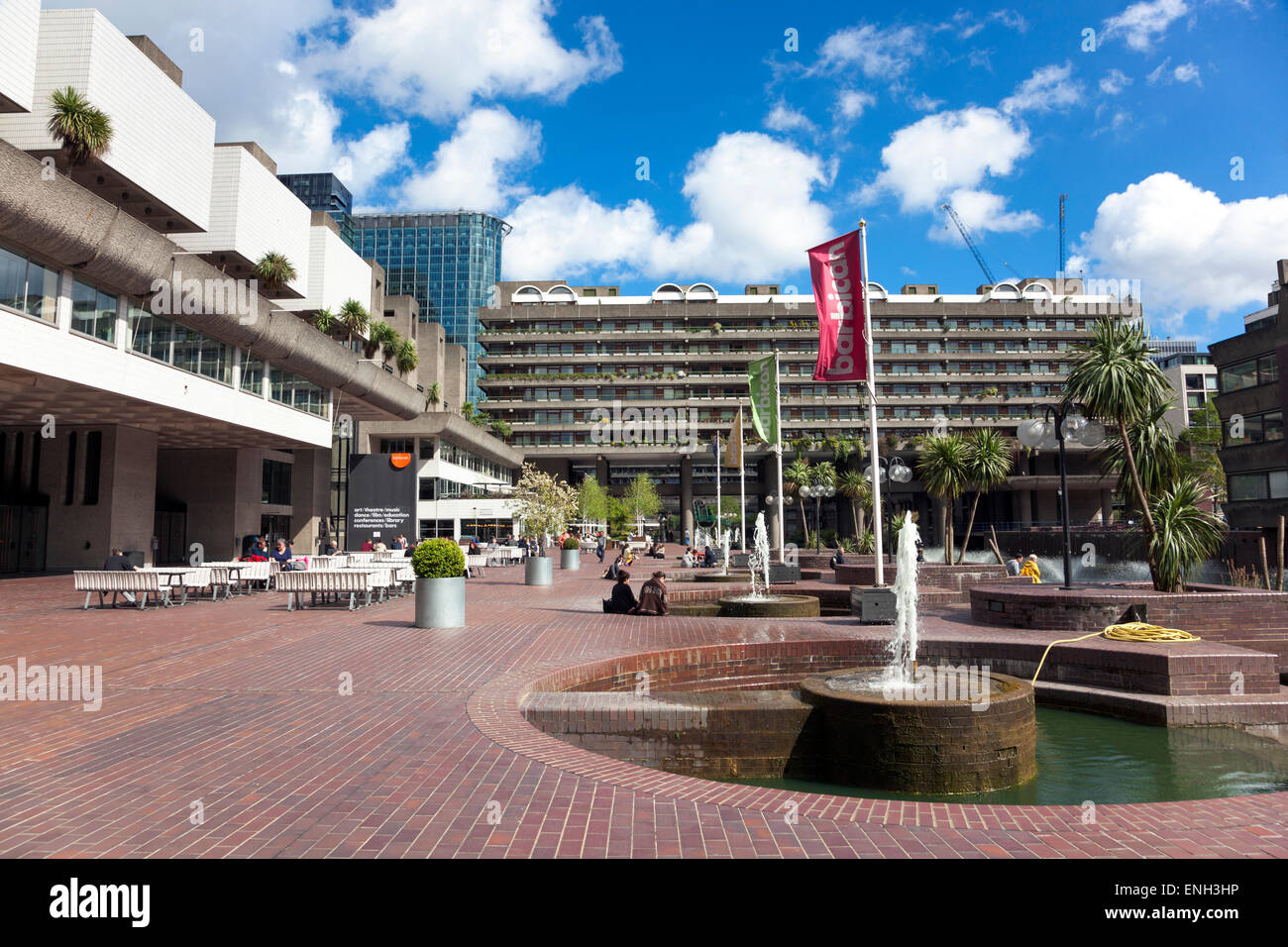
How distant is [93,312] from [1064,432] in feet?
86.0

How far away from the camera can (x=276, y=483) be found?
137ft

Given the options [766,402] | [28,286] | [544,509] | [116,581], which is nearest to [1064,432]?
[766,402]

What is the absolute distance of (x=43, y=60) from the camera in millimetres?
27562

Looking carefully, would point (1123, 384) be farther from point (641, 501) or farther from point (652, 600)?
point (641, 501)

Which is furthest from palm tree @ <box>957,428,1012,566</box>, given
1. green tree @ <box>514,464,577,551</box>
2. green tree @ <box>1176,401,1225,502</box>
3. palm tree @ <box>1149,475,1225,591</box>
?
green tree @ <box>1176,401,1225,502</box>

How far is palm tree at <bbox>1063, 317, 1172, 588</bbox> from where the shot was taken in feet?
44.2

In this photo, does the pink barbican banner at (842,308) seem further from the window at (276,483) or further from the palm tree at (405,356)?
the palm tree at (405,356)

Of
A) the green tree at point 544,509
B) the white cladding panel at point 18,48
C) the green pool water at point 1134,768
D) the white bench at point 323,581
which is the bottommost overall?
the green pool water at point 1134,768

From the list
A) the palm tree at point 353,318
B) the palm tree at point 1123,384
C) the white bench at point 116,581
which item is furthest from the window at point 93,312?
the palm tree at point 1123,384

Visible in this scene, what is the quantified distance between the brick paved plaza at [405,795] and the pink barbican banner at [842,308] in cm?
810

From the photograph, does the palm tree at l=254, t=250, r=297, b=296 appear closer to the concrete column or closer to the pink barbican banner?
the pink barbican banner

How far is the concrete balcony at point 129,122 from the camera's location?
27.5 m

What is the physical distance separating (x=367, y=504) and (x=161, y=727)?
25.6m
